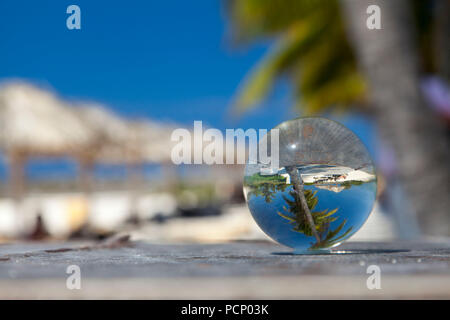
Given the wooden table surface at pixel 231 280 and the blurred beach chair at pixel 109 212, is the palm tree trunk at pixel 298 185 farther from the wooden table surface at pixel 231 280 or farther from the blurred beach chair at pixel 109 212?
the blurred beach chair at pixel 109 212

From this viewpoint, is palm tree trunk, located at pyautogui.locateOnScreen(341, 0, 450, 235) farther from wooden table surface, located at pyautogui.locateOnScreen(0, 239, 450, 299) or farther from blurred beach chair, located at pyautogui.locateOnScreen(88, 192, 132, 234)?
blurred beach chair, located at pyautogui.locateOnScreen(88, 192, 132, 234)

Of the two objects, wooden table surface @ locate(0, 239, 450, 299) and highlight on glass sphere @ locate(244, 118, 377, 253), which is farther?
highlight on glass sphere @ locate(244, 118, 377, 253)

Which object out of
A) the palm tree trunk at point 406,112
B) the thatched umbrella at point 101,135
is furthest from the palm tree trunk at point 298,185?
the thatched umbrella at point 101,135

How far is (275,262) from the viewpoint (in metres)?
1.59

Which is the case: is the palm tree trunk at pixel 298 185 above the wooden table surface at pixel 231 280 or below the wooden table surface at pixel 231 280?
above

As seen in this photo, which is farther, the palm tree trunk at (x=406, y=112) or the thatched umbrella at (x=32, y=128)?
the thatched umbrella at (x=32, y=128)

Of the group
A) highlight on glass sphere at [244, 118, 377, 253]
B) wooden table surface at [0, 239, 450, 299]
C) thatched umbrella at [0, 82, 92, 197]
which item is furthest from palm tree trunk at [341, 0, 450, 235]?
thatched umbrella at [0, 82, 92, 197]

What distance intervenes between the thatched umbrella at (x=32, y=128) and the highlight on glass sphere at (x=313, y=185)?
9.46 meters

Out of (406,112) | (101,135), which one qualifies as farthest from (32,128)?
(406,112)

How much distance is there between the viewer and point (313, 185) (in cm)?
179

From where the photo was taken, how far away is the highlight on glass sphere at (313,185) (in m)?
1.80

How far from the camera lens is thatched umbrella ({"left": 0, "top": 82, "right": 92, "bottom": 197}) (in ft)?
34.8

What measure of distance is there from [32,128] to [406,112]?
299 inches

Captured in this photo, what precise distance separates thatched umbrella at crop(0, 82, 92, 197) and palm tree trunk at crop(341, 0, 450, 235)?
7.08 metres
